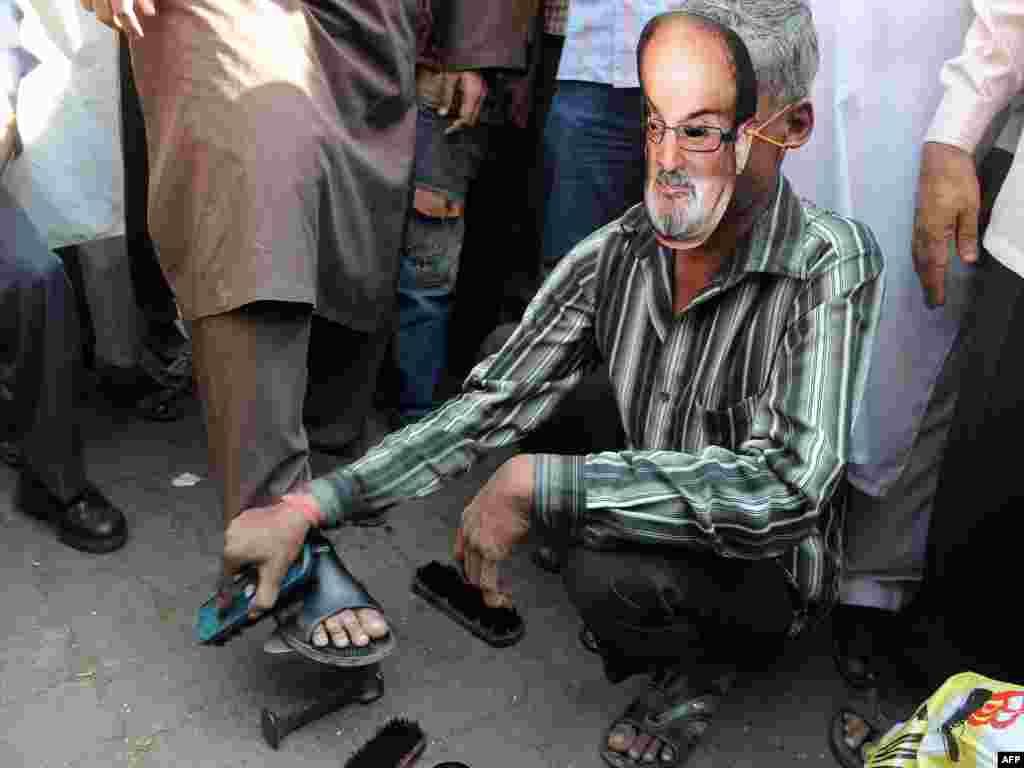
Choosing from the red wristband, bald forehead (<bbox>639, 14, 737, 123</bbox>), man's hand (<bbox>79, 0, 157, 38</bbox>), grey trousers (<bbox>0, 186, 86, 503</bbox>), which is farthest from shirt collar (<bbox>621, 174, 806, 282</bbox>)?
grey trousers (<bbox>0, 186, 86, 503</bbox>)

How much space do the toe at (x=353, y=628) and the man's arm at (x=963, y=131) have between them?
50.0 inches

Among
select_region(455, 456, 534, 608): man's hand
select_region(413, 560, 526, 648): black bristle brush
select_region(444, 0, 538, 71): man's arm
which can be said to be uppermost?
select_region(444, 0, 538, 71): man's arm

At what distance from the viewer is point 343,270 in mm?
2402

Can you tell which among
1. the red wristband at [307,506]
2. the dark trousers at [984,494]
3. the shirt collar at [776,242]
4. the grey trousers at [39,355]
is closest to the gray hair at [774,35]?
the shirt collar at [776,242]

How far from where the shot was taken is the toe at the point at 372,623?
6.87ft

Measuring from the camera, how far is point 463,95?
9.14ft

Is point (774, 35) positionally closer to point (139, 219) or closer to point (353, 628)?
point (353, 628)

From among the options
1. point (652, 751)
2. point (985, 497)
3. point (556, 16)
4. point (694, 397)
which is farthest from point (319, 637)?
point (556, 16)

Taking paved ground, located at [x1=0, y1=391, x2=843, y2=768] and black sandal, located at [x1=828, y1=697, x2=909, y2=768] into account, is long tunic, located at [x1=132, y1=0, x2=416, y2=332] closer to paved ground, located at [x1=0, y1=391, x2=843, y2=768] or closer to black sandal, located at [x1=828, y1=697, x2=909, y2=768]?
paved ground, located at [x1=0, y1=391, x2=843, y2=768]

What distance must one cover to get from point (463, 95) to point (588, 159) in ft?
1.18

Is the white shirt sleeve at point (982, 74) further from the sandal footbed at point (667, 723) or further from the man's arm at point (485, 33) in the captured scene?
the sandal footbed at point (667, 723)

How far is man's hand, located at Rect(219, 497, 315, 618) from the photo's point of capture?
1892 millimetres

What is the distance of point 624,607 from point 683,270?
632 mm

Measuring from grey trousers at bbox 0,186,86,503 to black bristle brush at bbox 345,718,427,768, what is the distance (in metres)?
1.03
